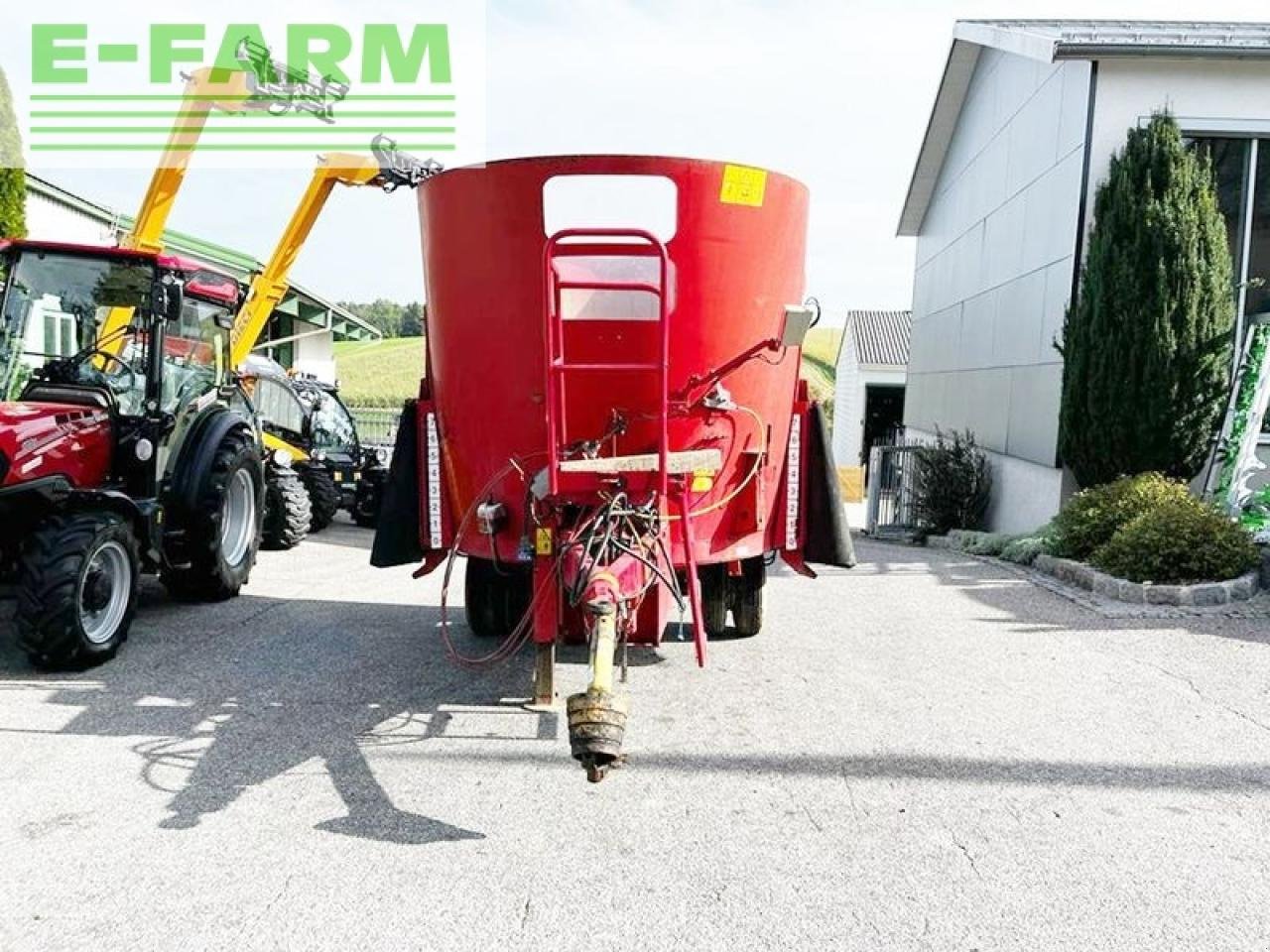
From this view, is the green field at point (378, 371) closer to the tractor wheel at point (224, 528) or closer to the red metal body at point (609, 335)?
the tractor wheel at point (224, 528)

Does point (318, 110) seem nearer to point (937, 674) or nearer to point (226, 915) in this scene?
point (937, 674)

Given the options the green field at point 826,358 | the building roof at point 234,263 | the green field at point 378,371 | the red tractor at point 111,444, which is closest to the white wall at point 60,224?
the building roof at point 234,263

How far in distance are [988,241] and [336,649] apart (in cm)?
1199

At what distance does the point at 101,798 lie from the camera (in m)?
3.96

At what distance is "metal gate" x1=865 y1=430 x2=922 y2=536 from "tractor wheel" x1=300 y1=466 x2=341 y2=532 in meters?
7.33

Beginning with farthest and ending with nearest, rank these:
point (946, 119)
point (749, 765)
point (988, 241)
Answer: point (946, 119) → point (988, 241) → point (749, 765)

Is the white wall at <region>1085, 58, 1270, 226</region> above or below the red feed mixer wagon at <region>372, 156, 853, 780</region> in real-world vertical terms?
above

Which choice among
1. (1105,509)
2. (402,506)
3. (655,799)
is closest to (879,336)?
(1105,509)

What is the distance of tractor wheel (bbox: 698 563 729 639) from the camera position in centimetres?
624

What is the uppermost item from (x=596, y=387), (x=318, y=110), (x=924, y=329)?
(x=318, y=110)

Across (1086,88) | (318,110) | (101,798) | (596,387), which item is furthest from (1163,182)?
(101,798)

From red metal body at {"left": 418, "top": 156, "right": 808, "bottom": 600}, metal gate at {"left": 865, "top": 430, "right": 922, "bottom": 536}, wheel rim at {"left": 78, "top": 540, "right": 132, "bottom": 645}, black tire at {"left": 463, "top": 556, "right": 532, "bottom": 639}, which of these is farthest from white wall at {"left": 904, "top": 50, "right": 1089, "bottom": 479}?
wheel rim at {"left": 78, "top": 540, "right": 132, "bottom": 645}

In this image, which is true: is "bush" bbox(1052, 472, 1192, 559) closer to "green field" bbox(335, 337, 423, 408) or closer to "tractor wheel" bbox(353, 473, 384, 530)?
"tractor wheel" bbox(353, 473, 384, 530)

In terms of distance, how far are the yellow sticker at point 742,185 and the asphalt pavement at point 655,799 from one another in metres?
2.43
